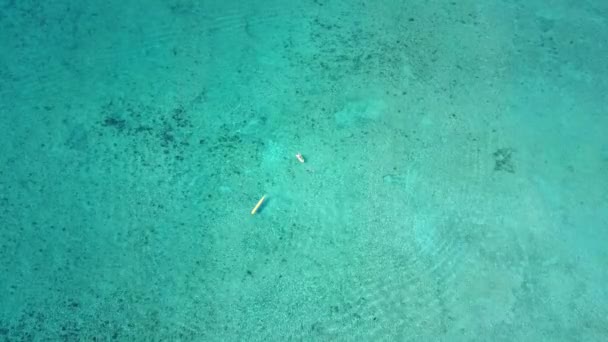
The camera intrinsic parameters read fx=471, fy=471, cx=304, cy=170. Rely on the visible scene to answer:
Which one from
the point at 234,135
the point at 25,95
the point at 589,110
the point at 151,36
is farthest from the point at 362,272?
the point at 25,95

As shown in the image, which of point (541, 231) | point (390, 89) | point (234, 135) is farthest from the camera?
point (390, 89)

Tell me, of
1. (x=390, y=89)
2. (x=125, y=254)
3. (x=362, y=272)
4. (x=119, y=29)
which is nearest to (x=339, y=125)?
(x=390, y=89)

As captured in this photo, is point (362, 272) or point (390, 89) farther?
point (390, 89)

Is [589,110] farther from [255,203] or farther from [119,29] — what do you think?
[119,29]

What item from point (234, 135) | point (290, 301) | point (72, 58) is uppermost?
point (72, 58)

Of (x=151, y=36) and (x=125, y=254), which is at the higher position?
(x=151, y=36)

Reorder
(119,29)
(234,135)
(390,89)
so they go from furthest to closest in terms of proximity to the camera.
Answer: (119,29)
(390,89)
(234,135)

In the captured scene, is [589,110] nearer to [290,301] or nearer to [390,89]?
[390,89]
